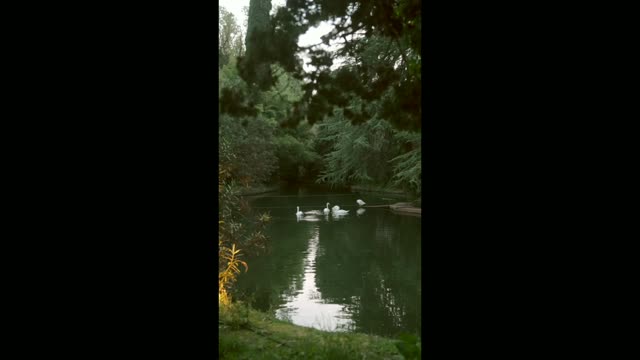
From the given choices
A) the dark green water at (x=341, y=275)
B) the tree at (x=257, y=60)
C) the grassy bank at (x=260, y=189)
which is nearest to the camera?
the tree at (x=257, y=60)

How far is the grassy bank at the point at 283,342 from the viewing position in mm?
2752

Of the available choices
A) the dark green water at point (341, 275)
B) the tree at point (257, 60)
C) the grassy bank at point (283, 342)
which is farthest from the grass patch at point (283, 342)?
the tree at point (257, 60)

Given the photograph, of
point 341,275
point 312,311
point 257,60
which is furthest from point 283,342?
point 341,275

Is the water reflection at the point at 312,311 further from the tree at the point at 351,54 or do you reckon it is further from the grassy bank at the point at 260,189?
the grassy bank at the point at 260,189

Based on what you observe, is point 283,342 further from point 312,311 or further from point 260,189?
point 260,189

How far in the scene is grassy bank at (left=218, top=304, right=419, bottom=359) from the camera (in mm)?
2752

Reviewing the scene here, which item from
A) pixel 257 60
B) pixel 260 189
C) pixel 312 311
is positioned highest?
pixel 257 60

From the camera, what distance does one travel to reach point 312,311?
5.36 meters

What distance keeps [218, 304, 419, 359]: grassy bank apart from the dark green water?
1.04m

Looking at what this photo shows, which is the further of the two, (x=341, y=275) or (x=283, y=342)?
(x=341, y=275)

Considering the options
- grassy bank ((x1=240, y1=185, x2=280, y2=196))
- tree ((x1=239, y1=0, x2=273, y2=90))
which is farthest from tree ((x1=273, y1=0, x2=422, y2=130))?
grassy bank ((x1=240, y1=185, x2=280, y2=196))
